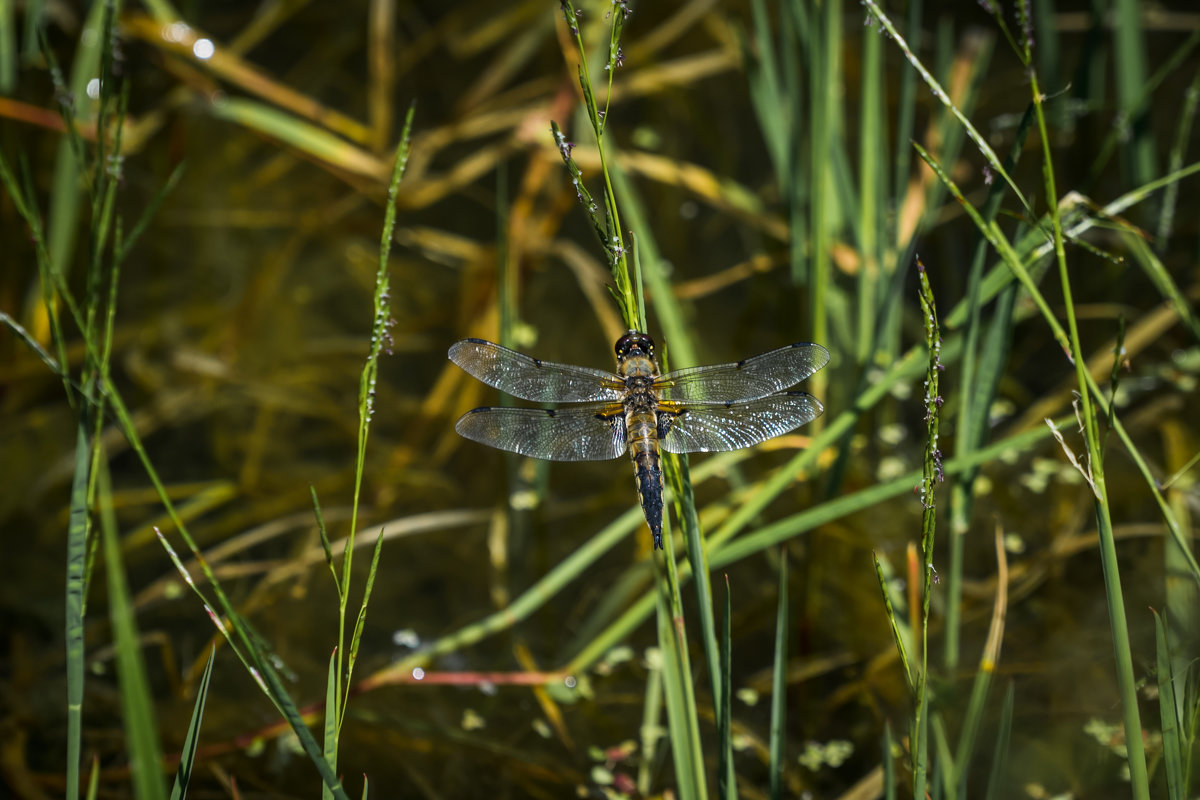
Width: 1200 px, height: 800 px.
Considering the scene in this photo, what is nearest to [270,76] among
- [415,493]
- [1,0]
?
[1,0]

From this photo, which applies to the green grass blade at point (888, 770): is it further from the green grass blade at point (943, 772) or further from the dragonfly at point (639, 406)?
the dragonfly at point (639, 406)

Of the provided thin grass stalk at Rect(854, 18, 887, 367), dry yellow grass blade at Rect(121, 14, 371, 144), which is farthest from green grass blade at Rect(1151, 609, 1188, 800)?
dry yellow grass blade at Rect(121, 14, 371, 144)

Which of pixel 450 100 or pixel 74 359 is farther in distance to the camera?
pixel 450 100

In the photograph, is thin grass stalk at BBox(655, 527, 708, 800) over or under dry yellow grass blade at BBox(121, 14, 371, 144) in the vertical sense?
under

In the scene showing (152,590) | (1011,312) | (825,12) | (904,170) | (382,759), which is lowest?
(382,759)

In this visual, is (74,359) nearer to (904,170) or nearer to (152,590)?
(152,590)

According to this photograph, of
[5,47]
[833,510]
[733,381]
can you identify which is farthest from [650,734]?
[5,47]

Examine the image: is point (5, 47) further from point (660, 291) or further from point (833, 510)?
point (833, 510)

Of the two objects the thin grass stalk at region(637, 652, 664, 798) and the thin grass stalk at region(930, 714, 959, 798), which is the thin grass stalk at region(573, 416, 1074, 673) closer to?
the thin grass stalk at region(637, 652, 664, 798)
